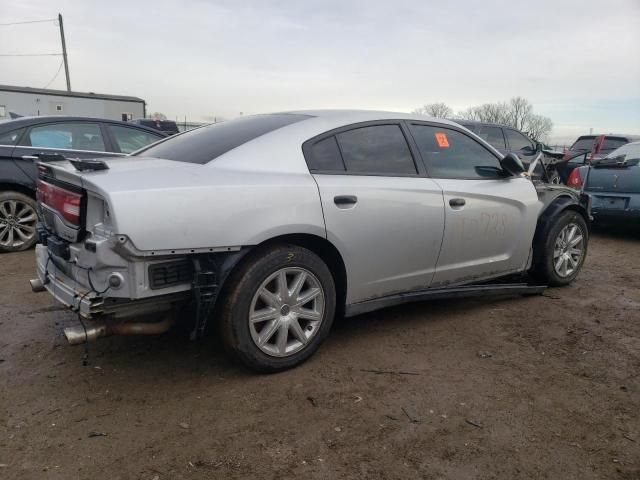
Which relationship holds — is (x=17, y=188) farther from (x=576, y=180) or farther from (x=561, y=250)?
(x=576, y=180)

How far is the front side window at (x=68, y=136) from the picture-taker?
19.4 feet

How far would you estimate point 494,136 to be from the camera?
34.4ft

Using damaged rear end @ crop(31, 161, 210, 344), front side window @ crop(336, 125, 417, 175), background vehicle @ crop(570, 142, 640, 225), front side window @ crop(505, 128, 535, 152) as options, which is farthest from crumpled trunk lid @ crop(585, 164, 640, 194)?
damaged rear end @ crop(31, 161, 210, 344)

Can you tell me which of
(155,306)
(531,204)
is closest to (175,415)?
(155,306)

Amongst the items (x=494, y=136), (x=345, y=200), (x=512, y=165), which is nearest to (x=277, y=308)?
(x=345, y=200)

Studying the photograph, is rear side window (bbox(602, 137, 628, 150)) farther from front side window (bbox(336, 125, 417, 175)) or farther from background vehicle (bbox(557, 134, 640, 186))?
front side window (bbox(336, 125, 417, 175))

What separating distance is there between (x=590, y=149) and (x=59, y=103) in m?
27.1

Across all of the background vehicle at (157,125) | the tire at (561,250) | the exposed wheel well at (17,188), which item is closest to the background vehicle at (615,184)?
the tire at (561,250)

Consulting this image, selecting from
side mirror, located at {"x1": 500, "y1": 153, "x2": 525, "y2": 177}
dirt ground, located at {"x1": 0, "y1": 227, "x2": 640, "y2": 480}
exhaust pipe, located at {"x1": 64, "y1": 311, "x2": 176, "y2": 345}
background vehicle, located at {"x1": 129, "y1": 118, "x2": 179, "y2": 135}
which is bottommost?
dirt ground, located at {"x1": 0, "y1": 227, "x2": 640, "y2": 480}

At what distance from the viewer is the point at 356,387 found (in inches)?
114

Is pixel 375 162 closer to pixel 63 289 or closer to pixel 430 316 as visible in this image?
pixel 430 316

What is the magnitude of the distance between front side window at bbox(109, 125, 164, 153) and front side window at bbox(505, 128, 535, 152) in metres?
7.25

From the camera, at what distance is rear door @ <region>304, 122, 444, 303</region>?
3.13 metres

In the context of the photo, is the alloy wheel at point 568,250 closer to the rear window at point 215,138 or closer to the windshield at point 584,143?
the rear window at point 215,138
